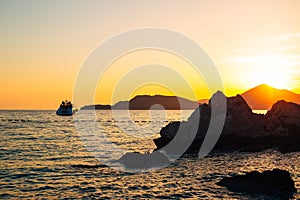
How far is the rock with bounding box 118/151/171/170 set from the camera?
36344 mm

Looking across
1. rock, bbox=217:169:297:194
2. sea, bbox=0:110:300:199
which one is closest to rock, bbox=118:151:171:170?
sea, bbox=0:110:300:199

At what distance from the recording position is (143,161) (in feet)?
125

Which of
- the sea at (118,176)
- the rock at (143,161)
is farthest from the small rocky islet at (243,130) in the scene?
the rock at (143,161)

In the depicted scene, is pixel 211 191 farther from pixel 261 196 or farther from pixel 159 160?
pixel 159 160

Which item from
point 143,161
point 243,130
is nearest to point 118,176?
point 143,161

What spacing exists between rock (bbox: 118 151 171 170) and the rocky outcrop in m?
11.1

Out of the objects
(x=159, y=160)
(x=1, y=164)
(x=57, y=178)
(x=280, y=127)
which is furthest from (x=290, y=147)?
(x=1, y=164)

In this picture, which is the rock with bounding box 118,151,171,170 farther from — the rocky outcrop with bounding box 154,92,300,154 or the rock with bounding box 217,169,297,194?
the rock with bounding box 217,169,297,194

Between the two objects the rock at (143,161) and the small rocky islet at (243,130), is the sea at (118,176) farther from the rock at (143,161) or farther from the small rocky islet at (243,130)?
the small rocky islet at (243,130)

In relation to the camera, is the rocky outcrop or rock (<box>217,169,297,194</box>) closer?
rock (<box>217,169,297,194</box>)

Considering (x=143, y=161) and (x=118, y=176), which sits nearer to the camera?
(x=118, y=176)

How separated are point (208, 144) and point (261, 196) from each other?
27458mm

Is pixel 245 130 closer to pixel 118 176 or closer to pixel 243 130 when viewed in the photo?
pixel 243 130

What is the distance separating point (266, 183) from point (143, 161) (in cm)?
1585
